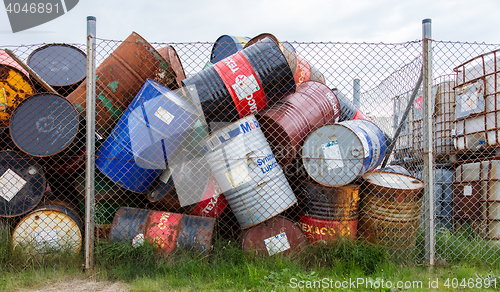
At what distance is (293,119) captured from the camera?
9.57 feet

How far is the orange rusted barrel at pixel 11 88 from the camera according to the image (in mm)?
2625

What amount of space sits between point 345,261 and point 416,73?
2097 mm

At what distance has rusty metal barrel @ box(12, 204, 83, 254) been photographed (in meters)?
2.48

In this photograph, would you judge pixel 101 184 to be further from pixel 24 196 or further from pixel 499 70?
pixel 499 70

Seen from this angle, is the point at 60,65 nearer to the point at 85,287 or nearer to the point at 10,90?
Answer: the point at 10,90

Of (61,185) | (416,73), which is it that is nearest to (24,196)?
(61,185)

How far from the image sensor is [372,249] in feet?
8.67

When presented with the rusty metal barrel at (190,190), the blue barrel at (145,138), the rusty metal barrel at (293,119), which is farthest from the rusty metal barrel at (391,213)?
the blue barrel at (145,138)

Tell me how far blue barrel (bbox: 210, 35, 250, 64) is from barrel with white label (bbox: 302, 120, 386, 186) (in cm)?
168

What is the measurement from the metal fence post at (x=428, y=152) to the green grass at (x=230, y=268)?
22 centimetres

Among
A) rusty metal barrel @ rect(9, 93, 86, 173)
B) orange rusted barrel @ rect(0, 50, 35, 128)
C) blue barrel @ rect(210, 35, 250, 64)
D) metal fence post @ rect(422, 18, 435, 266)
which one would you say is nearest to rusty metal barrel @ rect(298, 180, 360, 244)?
metal fence post @ rect(422, 18, 435, 266)

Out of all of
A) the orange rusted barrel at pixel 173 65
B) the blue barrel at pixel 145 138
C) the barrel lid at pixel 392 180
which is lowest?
the barrel lid at pixel 392 180

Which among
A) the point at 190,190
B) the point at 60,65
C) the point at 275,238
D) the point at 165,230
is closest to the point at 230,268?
the point at 275,238

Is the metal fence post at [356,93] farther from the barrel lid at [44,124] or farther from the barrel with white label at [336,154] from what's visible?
the barrel lid at [44,124]
